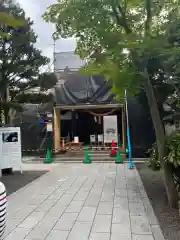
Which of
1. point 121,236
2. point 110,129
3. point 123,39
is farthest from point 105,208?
point 110,129

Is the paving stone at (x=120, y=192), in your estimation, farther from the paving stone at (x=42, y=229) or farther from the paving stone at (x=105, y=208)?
the paving stone at (x=42, y=229)

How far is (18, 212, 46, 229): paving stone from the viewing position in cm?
377

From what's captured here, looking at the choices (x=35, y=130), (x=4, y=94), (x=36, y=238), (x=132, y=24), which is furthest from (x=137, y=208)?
(x=35, y=130)

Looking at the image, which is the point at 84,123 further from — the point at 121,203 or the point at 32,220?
the point at 32,220

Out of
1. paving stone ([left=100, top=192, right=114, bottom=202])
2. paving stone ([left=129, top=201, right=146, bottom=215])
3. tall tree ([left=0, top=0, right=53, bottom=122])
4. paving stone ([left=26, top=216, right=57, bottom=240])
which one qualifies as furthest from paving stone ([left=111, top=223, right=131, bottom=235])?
tall tree ([left=0, top=0, right=53, bottom=122])

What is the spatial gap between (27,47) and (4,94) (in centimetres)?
204

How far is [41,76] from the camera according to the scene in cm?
991

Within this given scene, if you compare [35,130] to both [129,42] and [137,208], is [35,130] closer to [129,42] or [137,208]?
[137,208]

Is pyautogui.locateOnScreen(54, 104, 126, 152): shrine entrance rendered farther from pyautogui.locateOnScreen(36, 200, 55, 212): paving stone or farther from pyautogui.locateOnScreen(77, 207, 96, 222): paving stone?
pyautogui.locateOnScreen(77, 207, 96, 222): paving stone

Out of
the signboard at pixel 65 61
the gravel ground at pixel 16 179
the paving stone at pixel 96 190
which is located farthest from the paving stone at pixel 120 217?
the signboard at pixel 65 61

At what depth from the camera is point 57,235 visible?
11.1 feet

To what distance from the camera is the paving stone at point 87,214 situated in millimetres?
4023

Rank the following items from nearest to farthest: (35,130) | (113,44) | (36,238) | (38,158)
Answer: (36,238) < (113,44) < (38,158) < (35,130)

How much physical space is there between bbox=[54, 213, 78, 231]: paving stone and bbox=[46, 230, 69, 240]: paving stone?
12 centimetres
